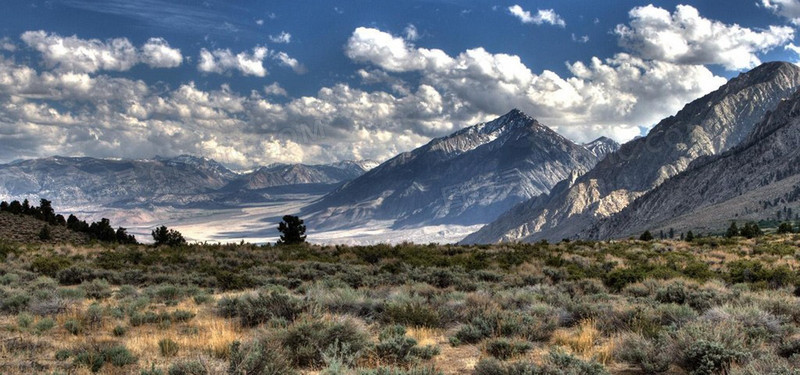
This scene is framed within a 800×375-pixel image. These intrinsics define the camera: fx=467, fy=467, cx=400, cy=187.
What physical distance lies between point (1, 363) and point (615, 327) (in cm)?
1283

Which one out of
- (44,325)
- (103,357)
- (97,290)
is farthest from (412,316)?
(97,290)

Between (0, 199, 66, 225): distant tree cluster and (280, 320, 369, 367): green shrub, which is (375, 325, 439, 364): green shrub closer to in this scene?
(280, 320, 369, 367): green shrub

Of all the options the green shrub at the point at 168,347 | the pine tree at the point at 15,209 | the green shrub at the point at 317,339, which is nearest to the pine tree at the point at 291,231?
the pine tree at the point at 15,209

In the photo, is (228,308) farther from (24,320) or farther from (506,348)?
(506,348)

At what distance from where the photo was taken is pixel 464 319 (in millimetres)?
12984

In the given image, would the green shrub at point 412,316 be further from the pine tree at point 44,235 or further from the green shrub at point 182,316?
the pine tree at point 44,235

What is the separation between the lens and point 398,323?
12.5m

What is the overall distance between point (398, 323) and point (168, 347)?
5.56 meters

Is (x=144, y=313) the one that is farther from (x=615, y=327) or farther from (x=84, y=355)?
(x=615, y=327)

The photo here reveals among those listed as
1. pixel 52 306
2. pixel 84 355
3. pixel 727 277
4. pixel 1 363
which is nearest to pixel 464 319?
pixel 84 355

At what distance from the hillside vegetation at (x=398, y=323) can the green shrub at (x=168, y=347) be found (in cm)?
4

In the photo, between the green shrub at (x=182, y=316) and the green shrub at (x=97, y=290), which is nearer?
the green shrub at (x=182, y=316)

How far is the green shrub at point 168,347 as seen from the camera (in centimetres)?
959

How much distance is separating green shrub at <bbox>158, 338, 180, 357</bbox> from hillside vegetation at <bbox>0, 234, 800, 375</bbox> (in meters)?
0.04
